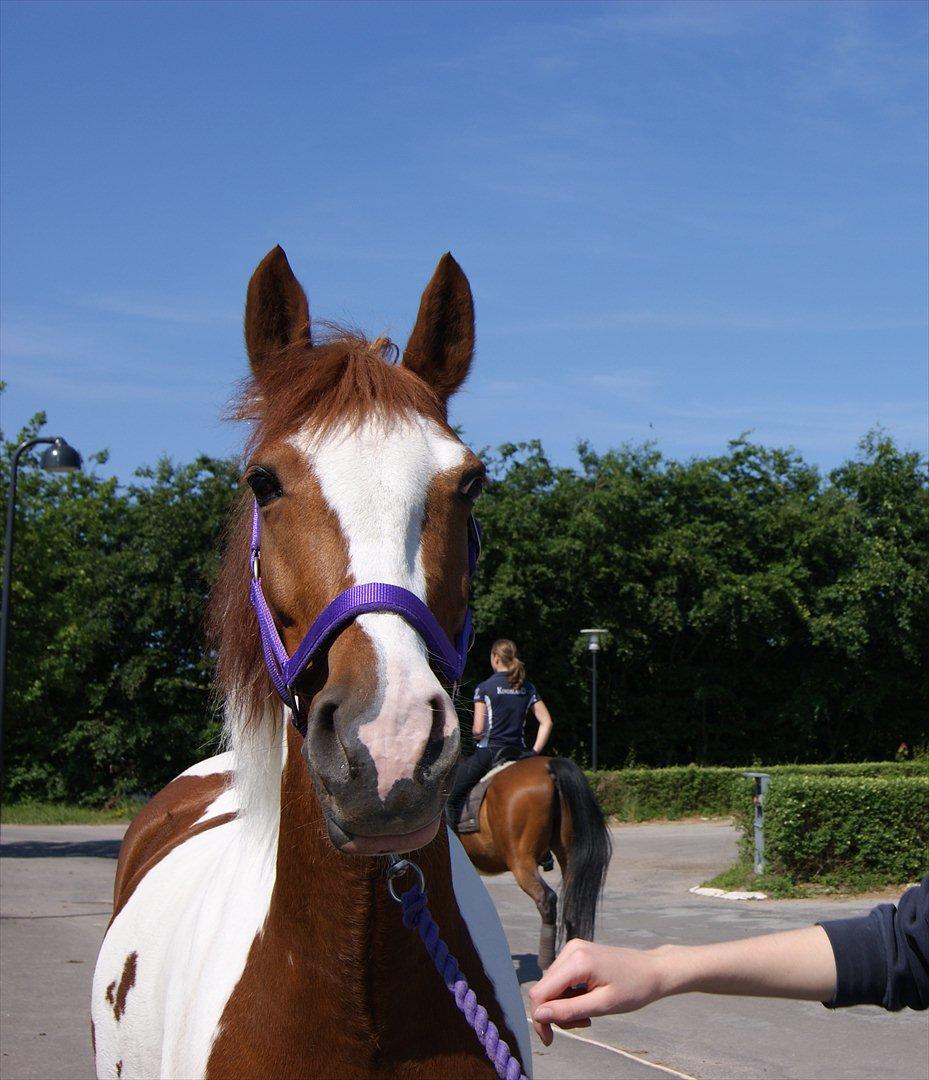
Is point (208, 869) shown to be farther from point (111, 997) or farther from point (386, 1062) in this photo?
point (386, 1062)

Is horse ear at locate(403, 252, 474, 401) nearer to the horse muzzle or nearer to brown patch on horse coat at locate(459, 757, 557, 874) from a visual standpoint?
the horse muzzle

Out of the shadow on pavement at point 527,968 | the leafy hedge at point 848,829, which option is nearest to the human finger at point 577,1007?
the shadow on pavement at point 527,968

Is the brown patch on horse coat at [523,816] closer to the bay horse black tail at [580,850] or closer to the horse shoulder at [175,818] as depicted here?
the bay horse black tail at [580,850]

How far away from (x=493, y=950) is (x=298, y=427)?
1.30 meters

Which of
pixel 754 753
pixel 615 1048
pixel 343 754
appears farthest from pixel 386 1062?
pixel 754 753

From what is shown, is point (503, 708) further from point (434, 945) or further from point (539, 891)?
point (434, 945)

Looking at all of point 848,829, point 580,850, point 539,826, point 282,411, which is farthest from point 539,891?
point 282,411

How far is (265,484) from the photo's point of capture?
243 cm

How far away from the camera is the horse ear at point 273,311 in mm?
2807

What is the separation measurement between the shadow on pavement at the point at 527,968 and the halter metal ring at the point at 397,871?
6.79 metres

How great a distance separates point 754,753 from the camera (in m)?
34.3

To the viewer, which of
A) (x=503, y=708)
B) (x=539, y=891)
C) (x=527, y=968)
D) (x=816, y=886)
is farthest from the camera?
(x=816, y=886)

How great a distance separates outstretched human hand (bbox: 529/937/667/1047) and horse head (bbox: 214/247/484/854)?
414mm

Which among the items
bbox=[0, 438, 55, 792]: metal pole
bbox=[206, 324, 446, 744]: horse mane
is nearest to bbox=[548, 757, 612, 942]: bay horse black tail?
bbox=[206, 324, 446, 744]: horse mane
